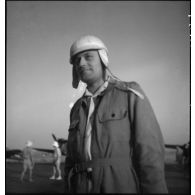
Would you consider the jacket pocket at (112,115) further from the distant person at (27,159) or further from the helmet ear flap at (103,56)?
the distant person at (27,159)

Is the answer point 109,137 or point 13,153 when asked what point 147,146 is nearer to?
point 109,137

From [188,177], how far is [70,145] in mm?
755

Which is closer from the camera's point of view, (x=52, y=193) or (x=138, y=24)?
(x=52, y=193)

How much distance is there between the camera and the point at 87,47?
175 cm

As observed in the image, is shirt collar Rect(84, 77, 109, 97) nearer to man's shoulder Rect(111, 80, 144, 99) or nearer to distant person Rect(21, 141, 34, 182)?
man's shoulder Rect(111, 80, 144, 99)

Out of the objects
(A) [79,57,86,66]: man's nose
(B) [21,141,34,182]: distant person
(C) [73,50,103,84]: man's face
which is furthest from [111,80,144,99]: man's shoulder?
(B) [21,141,34,182]: distant person

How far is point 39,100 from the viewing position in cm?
201

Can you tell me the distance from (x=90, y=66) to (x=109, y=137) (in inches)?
18.0

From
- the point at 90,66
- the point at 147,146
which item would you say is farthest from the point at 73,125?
the point at 147,146

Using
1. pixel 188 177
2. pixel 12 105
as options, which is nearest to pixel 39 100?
pixel 12 105

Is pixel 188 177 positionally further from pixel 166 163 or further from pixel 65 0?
pixel 65 0

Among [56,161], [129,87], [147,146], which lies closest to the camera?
[147,146]

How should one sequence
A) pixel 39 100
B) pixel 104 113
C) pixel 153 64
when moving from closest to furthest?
pixel 104 113 < pixel 153 64 < pixel 39 100

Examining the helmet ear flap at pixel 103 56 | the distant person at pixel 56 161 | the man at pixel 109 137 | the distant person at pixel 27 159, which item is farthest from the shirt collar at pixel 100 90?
the distant person at pixel 27 159
